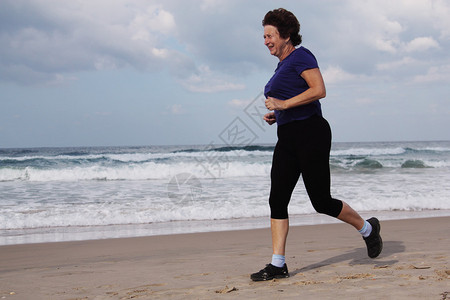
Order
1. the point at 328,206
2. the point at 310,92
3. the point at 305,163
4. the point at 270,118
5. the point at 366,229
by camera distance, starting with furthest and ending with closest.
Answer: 1. the point at 366,229
2. the point at 270,118
3. the point at 328,206
4. the point at 305,163
5. the point at 310,92

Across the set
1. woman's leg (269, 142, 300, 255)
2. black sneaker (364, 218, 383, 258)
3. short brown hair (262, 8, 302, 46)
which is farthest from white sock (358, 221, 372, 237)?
short brown hair (262, 8, 302, 46)

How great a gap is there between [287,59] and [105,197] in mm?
7859

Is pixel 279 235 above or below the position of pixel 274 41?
below

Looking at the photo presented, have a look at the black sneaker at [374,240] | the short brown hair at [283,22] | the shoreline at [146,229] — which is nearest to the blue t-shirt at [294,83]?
the short brown hair at [283,22]

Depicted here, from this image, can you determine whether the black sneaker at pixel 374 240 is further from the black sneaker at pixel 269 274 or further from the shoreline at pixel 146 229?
the shoreline at pixel 146 229

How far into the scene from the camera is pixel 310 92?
113 inches

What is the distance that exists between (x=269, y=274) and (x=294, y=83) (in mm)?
1301

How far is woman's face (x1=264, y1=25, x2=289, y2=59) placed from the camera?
9.99ft

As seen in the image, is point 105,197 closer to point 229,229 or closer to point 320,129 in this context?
point 229,229

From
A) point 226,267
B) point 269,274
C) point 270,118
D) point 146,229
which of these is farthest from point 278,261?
point 146,229

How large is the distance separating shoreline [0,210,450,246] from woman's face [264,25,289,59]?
388 cm

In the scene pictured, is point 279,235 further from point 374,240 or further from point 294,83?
point 294,83

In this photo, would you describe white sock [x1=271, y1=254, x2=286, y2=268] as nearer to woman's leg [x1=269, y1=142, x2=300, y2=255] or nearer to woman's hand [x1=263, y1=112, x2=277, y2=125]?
woman's leg [x1=269, y1=142, x2=300, y2=255]

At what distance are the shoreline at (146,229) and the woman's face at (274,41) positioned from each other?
12.7 feet
